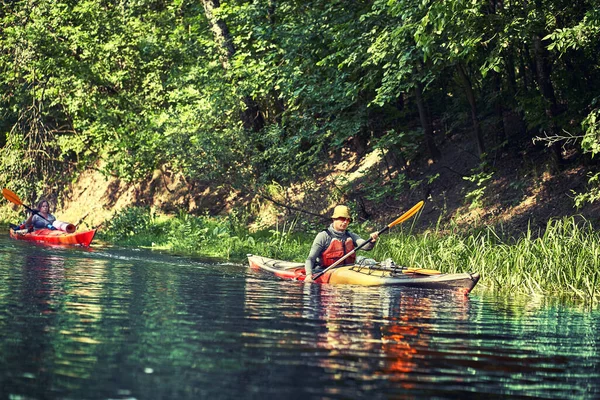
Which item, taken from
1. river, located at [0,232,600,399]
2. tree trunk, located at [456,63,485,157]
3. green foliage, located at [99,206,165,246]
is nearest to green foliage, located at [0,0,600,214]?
tree trunk, located at [456,63,485,157]

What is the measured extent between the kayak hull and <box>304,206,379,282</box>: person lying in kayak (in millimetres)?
303

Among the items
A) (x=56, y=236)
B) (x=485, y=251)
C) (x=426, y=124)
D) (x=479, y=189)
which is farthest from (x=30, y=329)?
(x=426, y=124)

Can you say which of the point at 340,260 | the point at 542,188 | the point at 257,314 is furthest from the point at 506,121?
the point at 257,314

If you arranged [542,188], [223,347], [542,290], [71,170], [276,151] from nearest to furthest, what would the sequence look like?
[223,347] < [542,290] < [542,188] < [276,151] < [71,170]

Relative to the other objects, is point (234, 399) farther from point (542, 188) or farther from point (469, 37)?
point (542, 188)

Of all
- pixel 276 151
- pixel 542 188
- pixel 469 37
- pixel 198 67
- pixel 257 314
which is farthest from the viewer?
pixel 198 67

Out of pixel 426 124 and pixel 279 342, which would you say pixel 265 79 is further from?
pixel 279 342

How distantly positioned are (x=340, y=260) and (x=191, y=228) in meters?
8.92

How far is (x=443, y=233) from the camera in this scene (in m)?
18.4

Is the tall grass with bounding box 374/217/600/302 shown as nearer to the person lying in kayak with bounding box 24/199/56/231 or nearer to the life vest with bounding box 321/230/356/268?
the life vest with bounding box 321/230/356/268

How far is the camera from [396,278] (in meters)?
12.7

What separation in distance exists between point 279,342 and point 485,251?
275 inches

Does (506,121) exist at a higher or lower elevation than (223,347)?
higher

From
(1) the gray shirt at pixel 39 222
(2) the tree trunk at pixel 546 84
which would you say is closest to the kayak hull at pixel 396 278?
(2) the tree trunk at pixel 546 84
